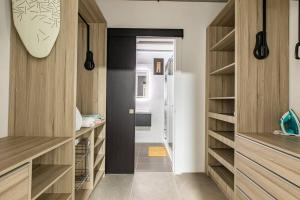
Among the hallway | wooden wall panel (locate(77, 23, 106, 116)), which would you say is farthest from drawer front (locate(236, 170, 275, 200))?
wooden wall panel (locate(77, 23, 106, 116))

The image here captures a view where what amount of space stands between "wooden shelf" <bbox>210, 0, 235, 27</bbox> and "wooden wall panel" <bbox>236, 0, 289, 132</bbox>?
376 mm

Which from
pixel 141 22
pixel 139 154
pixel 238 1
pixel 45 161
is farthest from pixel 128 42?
pixel 139 154

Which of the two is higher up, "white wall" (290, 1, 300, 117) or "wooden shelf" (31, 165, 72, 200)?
"white wall" (290, 1, 300, 117)

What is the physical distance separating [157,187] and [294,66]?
6.66 feet

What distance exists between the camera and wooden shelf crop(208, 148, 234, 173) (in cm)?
238

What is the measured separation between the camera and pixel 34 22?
70.1 inches

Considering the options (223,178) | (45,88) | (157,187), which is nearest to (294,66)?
(223,178)

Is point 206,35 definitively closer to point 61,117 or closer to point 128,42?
point 128,42

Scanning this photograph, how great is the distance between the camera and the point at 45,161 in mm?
1847

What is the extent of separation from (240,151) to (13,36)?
7.20 ft

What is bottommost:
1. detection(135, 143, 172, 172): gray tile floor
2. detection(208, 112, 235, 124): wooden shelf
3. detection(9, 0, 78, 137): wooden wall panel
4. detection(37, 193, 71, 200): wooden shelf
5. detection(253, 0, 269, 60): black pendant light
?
detection(135, 143, 172, 172): gray tile floor

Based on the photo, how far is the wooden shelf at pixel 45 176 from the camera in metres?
1.37

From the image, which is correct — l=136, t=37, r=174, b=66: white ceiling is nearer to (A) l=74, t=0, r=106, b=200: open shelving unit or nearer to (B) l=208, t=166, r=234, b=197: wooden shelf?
(A) l=74, t=0, r=106, b=200: open shelving unit

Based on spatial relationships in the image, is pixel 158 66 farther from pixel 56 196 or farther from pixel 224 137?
pixel 56 196
